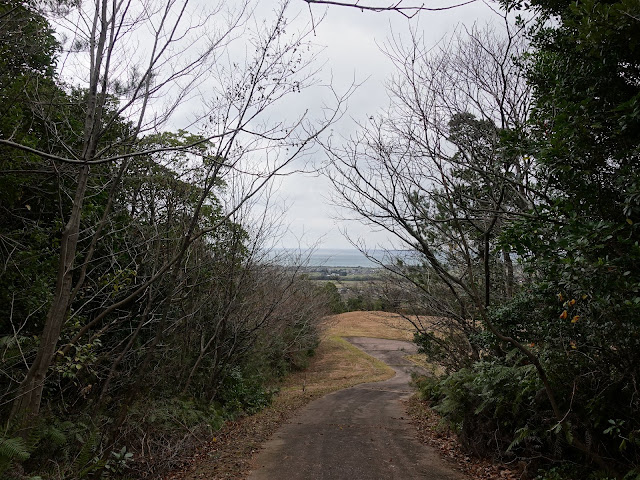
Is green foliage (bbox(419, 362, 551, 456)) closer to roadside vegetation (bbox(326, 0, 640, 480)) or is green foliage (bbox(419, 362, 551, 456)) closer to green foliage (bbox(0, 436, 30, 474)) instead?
roadside vegetation (bbox(326, 0, 640, 480))

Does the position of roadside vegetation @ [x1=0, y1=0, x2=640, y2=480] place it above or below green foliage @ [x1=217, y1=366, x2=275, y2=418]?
above

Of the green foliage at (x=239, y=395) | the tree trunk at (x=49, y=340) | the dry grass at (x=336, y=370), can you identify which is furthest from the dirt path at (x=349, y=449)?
the dry grass at (x=336, y=370)

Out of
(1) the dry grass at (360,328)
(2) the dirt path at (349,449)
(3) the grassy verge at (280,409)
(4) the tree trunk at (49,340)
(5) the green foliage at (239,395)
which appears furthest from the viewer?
(1) the dry grass at (360,328)

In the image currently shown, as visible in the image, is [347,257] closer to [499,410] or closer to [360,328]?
[499,410]

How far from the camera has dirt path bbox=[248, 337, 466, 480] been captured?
20.8 feet

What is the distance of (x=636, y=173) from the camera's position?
3992 mm

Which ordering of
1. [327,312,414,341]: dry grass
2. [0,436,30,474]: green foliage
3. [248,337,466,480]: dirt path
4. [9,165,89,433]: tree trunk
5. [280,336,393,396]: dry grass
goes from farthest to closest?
[327,312,414,341]: dry grass < [280,336,393,396]: dry grass < [248,337,466,480]: dirt path < [9,165,89,433]: tree trunk < [0,436,30,474]: green foliage

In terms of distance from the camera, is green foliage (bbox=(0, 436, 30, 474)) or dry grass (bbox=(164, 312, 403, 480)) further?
dry grass (bbox=(164, 312, 403, 480))

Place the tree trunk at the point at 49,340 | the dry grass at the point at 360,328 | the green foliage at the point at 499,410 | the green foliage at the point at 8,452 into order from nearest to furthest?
the green foliage at the point at 8,452
the tree trunk at the point at 49,340
the green foliage at the point at 499,410
the dry grass at the point at 360,328

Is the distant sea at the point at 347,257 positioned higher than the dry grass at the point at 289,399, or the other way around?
the distant sea at the point at 347,257

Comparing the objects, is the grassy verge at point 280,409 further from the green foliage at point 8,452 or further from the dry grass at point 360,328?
the dry grass at point 360,328

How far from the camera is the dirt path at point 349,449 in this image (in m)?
6.33

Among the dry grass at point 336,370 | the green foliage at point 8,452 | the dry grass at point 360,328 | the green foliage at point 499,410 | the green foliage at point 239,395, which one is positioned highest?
the green foliage at point 8,452

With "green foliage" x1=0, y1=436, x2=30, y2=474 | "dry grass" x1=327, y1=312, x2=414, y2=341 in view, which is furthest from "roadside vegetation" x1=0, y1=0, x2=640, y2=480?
"dry grass" x1=327, y1=312, x2=414, y2=341
